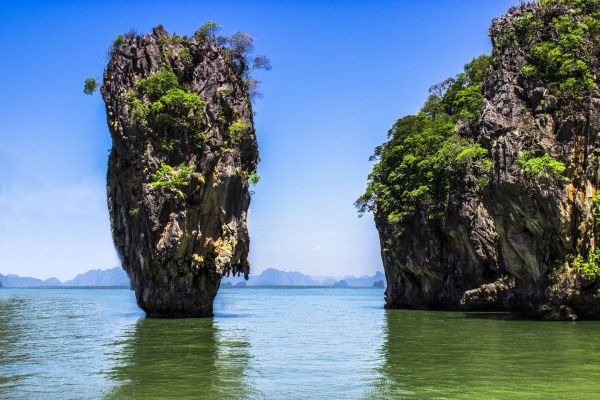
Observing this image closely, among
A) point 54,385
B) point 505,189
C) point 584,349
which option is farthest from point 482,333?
point 54,385

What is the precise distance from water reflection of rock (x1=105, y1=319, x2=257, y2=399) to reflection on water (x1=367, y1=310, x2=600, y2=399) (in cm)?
351

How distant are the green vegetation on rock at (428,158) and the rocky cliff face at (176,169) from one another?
13.5 meters

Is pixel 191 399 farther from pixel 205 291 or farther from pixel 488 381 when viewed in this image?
pixel 205 291

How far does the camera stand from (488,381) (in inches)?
511

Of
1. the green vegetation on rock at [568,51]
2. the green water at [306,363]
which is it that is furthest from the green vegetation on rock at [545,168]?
the green water at [306,363]

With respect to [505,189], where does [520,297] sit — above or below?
below

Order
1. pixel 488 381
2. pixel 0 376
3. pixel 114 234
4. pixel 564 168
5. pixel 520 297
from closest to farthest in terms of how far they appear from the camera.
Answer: pixel 488 381
pixel 0 376
pixel 564 168
pixel 520 297
pixel 114 234

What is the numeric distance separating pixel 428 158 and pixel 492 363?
91.2 ft

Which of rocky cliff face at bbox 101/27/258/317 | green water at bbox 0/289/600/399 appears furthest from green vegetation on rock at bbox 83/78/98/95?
green water at bbox 0/289/600/399

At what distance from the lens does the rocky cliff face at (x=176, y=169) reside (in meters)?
31.9

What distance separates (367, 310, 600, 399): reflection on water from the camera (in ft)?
39.3

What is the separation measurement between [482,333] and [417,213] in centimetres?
2094

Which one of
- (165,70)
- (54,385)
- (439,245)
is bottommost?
(54,385)

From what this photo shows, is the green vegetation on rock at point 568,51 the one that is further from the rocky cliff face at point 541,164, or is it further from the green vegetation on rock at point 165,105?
the green vegetation on rock at point 165,105
